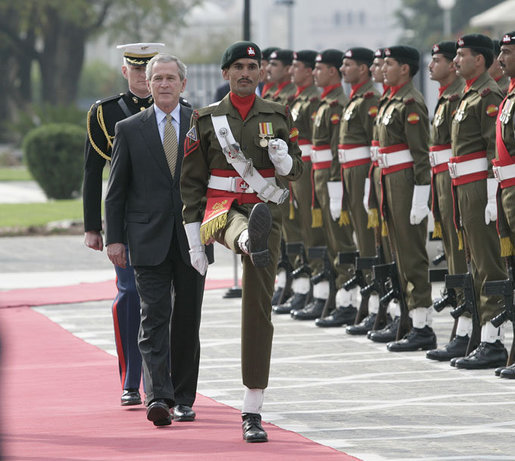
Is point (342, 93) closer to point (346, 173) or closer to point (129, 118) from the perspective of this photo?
point (346, 173)

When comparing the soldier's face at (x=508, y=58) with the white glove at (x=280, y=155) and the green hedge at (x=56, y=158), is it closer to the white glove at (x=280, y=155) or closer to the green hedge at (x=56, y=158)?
the white glove at (x=280, y=155)

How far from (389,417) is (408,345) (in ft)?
8.73

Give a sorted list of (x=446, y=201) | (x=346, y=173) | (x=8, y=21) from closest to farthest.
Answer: (x=446, y=201) < (x=346, y=173) < (x=8, y=21)

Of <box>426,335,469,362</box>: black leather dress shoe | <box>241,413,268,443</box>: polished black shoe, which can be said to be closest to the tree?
<box>426,335,469,362</box>: black leather dress shoe

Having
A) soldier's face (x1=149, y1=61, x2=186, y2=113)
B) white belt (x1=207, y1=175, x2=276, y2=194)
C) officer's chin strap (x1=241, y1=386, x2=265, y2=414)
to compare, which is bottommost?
officer's chin strap (x1=241, y1=386, x2=265, y2=414)

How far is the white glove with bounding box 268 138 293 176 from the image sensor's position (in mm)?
7062

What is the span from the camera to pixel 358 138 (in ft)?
37.8

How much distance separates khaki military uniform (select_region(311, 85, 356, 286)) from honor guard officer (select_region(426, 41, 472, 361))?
182cm

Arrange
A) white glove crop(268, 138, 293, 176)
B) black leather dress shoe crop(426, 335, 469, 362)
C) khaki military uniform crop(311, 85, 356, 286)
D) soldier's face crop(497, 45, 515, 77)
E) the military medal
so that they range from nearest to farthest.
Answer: white glove crop(268, 138, 293, 176) < the military medal < soldier's face crop(497, 45, 515, 77) < black leather dress shoe crop(426, 335, 469, 362) < khaki military uniform crop(311, 85, 356, 286)

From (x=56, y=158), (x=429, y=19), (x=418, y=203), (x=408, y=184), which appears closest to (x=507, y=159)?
(x=418, y=203)

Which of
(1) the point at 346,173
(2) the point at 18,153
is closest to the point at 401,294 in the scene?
(1) the point at 346,173

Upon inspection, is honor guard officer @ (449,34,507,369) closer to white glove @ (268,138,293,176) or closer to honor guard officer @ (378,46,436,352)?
honor guard officer @ (378,46,436,352)

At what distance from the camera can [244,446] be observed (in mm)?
7047

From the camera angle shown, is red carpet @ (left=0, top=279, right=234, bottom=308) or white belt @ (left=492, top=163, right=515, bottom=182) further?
red carpet @ (left=0, top=279, right=234, bottom=308)
